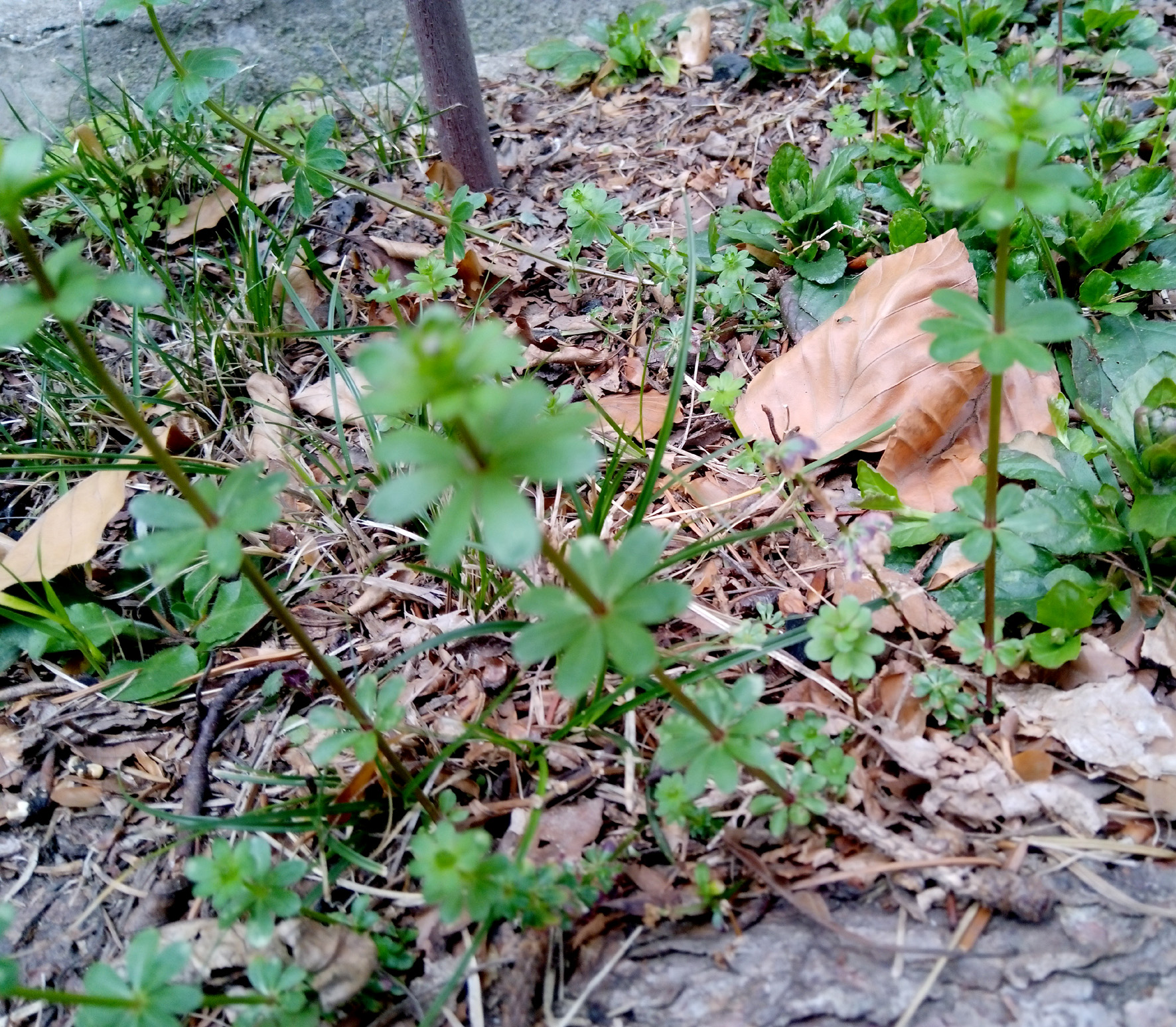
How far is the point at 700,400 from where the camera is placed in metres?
2.31

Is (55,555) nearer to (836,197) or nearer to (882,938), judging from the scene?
(882,938)

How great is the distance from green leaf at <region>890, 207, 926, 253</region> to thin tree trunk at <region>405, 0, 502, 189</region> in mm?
1458

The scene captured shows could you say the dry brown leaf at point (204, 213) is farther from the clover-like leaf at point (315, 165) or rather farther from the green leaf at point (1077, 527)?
the green leaf at point (1077, 527)

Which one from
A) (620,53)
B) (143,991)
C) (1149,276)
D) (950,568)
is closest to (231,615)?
(143,991)

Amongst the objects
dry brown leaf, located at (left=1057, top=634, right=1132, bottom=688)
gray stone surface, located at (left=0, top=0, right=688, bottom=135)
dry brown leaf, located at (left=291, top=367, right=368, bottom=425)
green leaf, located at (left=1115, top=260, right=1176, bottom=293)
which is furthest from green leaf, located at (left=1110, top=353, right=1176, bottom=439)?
gray stone surface, located at (left=0, top=0, right=688, bottom=135)

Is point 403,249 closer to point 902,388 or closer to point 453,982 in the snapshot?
point 902,388

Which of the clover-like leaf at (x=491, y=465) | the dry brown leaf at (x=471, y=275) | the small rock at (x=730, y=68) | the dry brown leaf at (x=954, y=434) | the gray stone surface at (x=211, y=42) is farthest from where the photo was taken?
the small rock at (x=730, y=68)

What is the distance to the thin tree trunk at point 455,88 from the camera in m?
2.75

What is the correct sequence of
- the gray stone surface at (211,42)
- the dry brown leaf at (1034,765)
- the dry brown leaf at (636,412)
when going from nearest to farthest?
the dry brown leaf at (1034,765)
the dry brown leaf at (636,412)
the gray stone surface at (211,42)

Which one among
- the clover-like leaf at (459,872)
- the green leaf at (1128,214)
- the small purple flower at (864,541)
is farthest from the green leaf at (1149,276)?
the clover-like leaf at (459,872)

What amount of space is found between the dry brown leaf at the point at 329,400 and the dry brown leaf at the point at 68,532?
1.75ft

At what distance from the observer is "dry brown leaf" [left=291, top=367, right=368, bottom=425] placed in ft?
7.91

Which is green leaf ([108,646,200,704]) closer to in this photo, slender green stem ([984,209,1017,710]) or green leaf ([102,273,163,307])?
green leaf ([102,273,163,307])

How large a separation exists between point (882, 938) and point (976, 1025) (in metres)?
0.16
